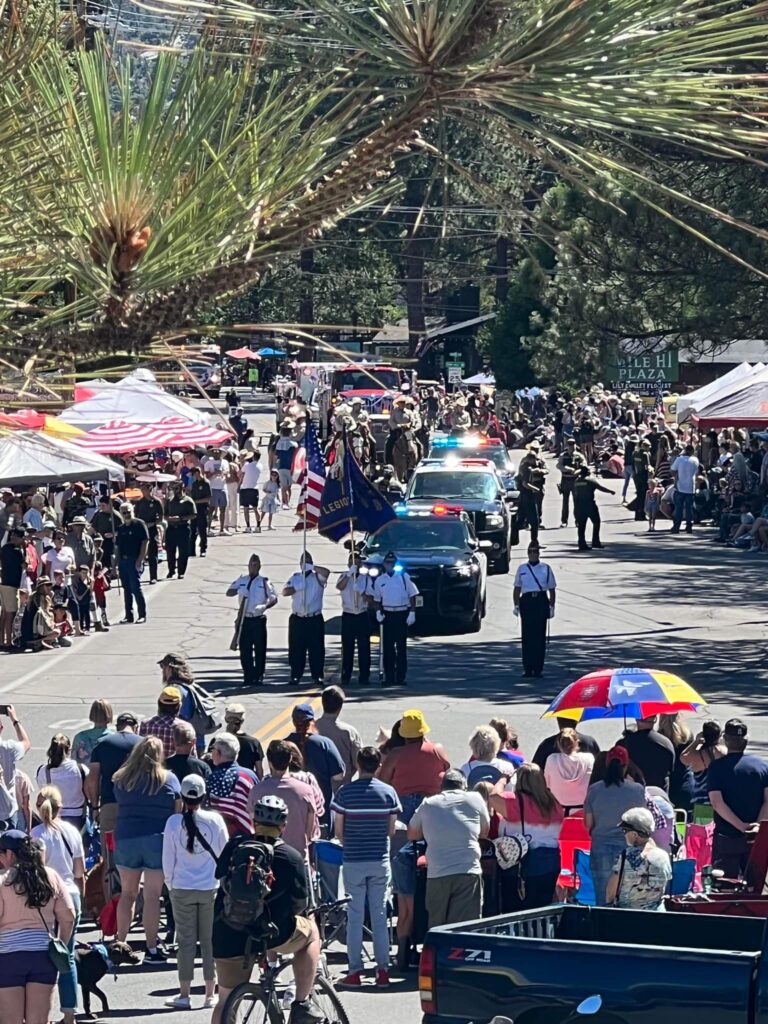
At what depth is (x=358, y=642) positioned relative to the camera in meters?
21.3

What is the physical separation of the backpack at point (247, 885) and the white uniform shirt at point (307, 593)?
12.0 metres

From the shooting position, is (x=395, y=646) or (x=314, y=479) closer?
(x=395, y=646)

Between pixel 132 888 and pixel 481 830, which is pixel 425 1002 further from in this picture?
pixel 132 888

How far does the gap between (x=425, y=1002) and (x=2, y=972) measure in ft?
7.53

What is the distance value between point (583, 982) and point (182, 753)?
4.95 m

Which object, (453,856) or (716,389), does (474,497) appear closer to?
(716,389)

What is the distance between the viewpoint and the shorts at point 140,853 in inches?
442

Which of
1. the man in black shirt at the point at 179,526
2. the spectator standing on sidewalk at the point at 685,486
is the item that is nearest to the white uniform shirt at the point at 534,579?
the man in black shirt at the point at 179,526

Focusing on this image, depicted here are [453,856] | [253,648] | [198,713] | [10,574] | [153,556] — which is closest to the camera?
[453,856]

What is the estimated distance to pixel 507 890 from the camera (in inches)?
441

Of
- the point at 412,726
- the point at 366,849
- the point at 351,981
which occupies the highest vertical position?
the point at 412,726

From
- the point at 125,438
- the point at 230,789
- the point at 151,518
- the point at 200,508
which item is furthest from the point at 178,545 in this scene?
the point at 230,789

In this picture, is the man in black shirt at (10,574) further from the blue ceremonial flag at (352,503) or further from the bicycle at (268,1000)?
the bicycle at (268,1000)

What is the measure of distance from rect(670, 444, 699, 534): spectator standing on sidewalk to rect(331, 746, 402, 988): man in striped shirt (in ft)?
81.4
